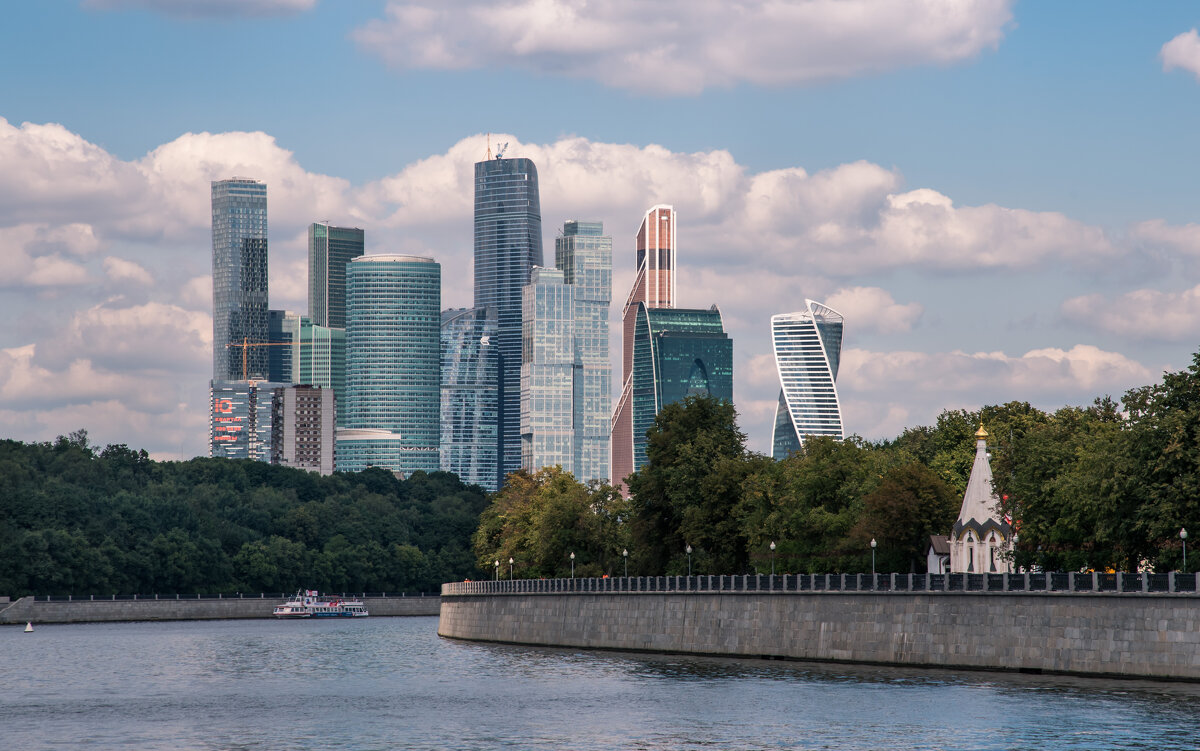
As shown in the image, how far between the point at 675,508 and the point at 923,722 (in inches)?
2512

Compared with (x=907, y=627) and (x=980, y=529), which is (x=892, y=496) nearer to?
(x=980, y=529)

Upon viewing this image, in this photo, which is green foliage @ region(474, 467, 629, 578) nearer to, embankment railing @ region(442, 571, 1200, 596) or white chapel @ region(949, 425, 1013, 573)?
embankment railing @ region(442, 571, 1200, 596)

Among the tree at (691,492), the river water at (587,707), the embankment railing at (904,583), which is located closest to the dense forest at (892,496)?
the tree at (691,492)

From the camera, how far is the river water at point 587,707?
220 feet

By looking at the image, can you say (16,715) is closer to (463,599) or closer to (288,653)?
(288,653)

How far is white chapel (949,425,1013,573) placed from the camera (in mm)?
107188

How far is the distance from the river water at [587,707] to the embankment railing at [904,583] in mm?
4099

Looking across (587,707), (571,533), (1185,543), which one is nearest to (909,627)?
(1185,543)

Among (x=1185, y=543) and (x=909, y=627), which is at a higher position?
(x=1185, y=543)

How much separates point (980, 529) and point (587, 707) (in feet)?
119

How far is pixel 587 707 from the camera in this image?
80625 mm

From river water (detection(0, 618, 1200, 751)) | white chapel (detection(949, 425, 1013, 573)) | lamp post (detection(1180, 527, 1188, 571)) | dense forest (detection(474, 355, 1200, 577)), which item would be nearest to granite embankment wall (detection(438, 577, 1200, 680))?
river water (detection(0, 618, 1200, 751))

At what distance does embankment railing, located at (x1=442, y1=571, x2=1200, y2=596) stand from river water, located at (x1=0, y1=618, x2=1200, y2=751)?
4099 millimetres

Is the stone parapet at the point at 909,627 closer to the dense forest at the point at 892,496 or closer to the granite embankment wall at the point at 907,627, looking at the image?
the granite embankment wall at the point at 907,627
